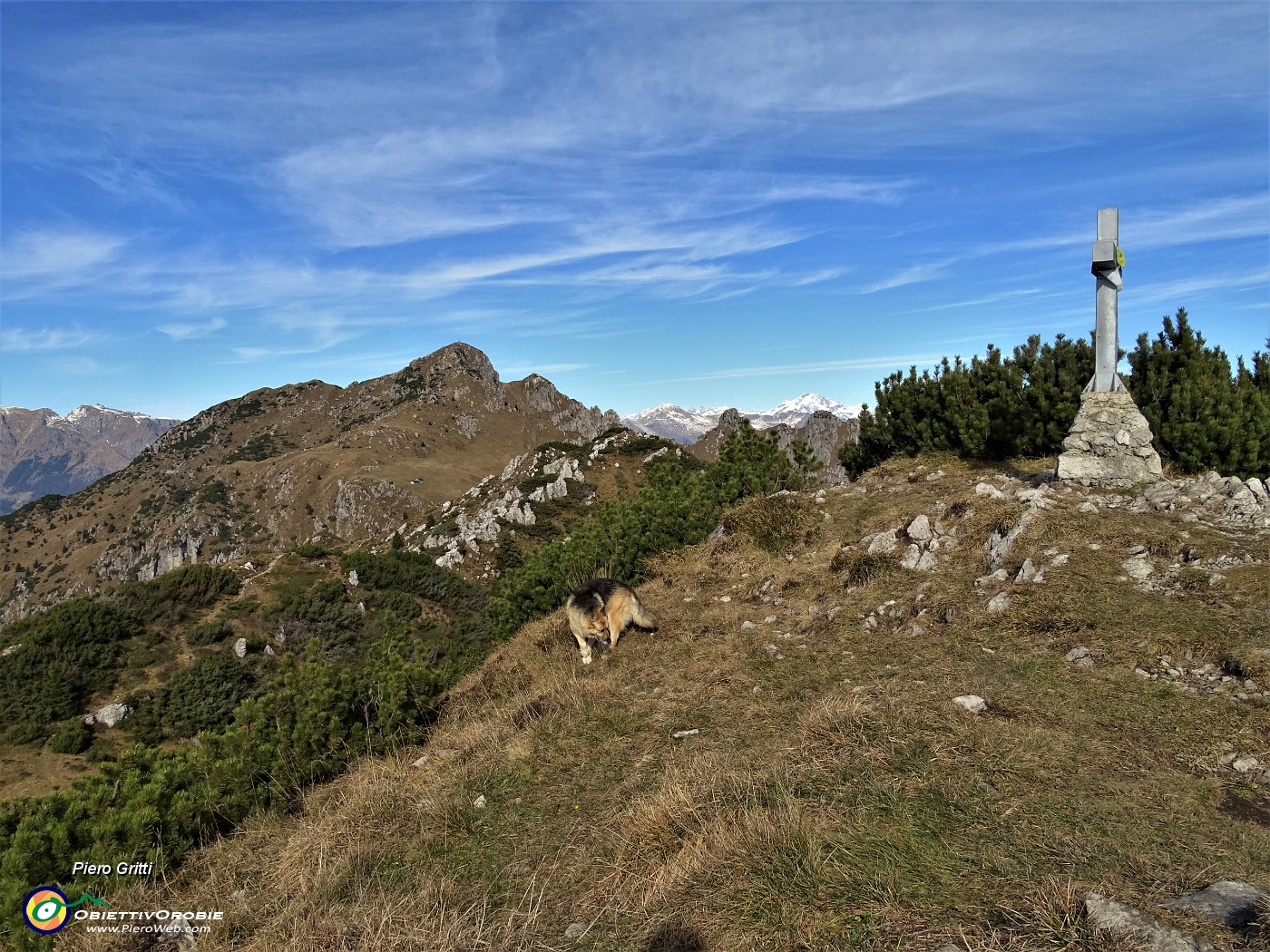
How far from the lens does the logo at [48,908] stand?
4352 millimetres

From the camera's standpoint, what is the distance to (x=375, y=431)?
178 meters

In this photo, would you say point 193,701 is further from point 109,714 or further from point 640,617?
point 640,617

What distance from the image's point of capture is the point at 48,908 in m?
4.47

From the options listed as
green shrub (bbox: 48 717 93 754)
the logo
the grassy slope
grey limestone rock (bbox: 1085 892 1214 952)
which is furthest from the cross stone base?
green shrub (bbox: 48 717 93 754)

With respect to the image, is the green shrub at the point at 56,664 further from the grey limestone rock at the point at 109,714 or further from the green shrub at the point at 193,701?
the green shrub at the point at 193,701

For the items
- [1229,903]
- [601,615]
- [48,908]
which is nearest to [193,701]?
[601,615]

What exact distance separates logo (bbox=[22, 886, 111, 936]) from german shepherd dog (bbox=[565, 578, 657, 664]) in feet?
18.8

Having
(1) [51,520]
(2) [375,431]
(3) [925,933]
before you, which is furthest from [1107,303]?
(1) [51,520]

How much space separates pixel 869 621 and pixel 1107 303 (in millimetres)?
8064

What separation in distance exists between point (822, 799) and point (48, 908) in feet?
17.6

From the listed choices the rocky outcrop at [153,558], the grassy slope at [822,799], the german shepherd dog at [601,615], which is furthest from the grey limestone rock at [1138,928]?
the rocky outcrop at [153,558]

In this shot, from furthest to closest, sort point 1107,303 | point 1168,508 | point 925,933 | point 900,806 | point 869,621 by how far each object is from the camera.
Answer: point 1107,303 < point 1168,508 < point 869,621 < point 900,806 < point 925,933

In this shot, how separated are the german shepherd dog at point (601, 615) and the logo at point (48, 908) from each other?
18.8 feet

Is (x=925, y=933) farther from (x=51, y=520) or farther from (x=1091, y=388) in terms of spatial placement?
(x=51, y=520)
